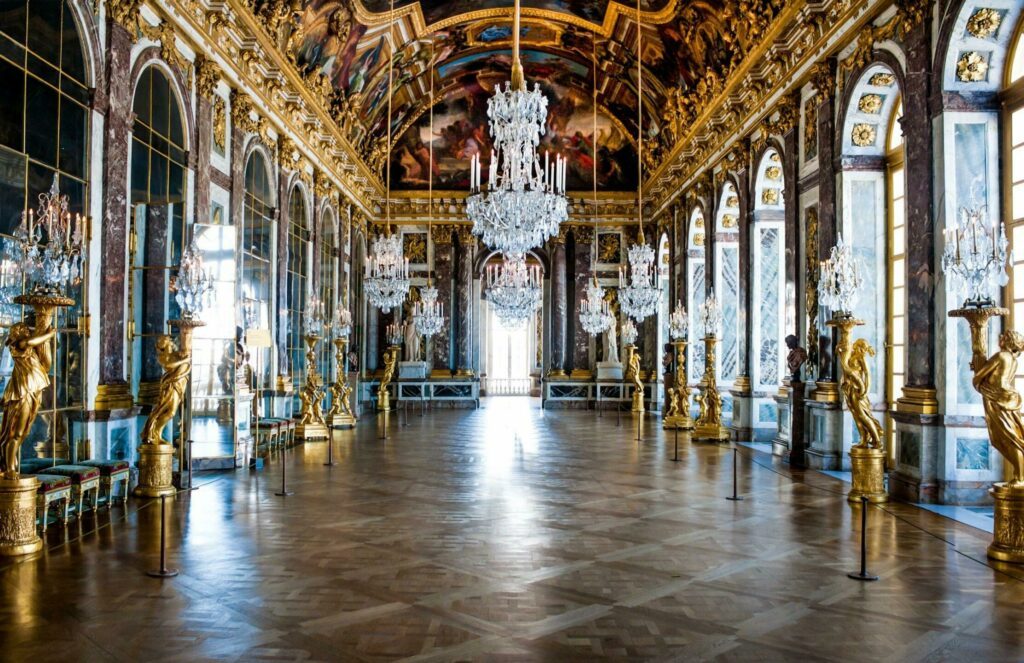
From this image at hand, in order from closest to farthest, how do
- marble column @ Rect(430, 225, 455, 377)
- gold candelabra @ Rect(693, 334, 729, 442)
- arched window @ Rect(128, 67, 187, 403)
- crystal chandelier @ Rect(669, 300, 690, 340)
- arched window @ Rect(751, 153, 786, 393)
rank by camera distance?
1. arched window @ Rect(128, 67, 187, 403)
2. arched window @ Rect(751, 153, 786, 393)
3. gold candelabra @ Rect(693, 334, 729, 442)
4. crystal chandelier @ Rect(669, 300, 690, 340)
5. marble column @ Rect(430, 225, 455, 377)

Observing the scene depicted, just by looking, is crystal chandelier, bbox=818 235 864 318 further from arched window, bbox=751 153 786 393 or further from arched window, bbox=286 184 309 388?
arched window, bbox=286 184 309 388

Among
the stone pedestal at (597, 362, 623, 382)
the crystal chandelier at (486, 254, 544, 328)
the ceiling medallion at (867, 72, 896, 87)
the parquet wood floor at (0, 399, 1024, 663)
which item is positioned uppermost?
the ceiling medallion at (867, 72, 896, 87)

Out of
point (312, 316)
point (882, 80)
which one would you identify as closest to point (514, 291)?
point (312, 316)

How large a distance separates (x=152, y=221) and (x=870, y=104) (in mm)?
10277

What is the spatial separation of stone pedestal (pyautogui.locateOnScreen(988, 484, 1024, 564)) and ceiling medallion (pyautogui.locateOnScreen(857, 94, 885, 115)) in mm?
6711

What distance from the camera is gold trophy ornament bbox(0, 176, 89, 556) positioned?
247 inches

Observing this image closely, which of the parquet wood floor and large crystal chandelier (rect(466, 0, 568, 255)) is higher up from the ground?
large crystal chandelier (rect(466, 0, 568, 255))

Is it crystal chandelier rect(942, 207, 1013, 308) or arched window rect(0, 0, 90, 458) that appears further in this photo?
arched window rect(0, 0, 90, 458)

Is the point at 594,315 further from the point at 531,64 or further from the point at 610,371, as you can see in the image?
the point at 531,64

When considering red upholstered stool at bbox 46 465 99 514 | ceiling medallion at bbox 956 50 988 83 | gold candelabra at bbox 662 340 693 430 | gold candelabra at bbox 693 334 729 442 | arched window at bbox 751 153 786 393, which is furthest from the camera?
gold candelabra at bbox 662 340 693 430

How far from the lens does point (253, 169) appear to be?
14.7m

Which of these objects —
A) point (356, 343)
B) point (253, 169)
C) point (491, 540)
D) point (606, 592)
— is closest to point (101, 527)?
point (491, 540)

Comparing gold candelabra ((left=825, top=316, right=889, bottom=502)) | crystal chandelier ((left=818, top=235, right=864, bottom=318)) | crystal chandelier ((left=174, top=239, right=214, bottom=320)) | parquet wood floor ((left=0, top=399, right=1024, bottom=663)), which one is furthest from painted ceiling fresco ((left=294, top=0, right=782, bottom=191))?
parquet wood floor ((left=0, top=399, right=1024, bottom=663))

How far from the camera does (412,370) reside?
26.6 metres
